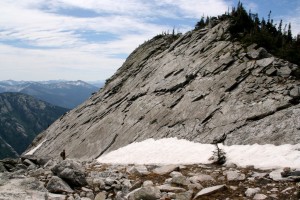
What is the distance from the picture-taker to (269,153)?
18.8 meters

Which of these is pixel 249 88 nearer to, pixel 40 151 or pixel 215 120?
pixel 215 120

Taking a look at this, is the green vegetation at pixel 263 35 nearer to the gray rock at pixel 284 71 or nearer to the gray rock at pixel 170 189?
the gray rock at pixel 284 71

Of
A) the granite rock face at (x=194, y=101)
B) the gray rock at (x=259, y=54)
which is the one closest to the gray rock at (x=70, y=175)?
the granite rock face at (x=194, y=101)

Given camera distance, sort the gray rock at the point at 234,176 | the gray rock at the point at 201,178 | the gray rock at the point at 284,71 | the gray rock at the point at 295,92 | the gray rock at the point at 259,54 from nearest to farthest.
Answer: the gray rock at the point at 234,176
the gray rock at the point at 201,178
the gray rock at the point at 295,92
the gray rock at the point at 284,71
the gray rock at the point at 259,54

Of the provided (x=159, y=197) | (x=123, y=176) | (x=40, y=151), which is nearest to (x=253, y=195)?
(x=159, y=197)

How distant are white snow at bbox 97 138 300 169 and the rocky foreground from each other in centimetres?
117

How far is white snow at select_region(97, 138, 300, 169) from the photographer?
17.9 m

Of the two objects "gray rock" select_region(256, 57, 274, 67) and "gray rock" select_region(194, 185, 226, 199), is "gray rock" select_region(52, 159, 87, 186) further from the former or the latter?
"gray rock" select_region(256, 57, 274, 67)

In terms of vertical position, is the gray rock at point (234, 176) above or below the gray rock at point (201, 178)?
above

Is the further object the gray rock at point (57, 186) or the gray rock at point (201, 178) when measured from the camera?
the gray rock at point (201, 178)

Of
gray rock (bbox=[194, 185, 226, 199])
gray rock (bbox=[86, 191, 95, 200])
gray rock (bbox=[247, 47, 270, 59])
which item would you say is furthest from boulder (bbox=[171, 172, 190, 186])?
gray rock (bbox=[247, 47, 270, 59])

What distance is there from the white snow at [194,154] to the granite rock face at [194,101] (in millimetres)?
760

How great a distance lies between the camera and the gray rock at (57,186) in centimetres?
1501

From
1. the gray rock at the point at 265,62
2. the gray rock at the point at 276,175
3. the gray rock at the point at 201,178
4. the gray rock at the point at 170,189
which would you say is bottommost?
the gray rock at the point at 170,189
